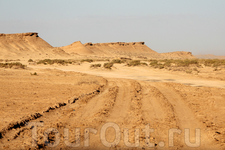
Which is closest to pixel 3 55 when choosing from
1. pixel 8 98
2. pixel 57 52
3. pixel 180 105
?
pixel 57 52

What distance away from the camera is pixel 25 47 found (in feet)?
279

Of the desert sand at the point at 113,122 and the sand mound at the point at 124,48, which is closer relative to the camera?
the desert sand at the point at 113,122

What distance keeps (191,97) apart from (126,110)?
13.9ft

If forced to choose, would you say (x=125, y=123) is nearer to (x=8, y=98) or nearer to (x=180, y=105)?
(x=180, y=105)

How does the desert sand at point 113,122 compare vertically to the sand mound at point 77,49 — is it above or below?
below

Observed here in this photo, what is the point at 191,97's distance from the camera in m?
10.1

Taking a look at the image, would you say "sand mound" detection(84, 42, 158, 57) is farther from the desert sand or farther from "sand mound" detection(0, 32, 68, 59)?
the desert sand

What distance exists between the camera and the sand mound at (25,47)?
75.4m

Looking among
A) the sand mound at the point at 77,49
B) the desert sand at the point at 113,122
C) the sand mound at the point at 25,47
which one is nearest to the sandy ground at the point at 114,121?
the desert sand at the point at 113,122

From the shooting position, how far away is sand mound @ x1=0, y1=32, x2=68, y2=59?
7538cm

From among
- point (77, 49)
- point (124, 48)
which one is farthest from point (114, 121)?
point (124, 48)

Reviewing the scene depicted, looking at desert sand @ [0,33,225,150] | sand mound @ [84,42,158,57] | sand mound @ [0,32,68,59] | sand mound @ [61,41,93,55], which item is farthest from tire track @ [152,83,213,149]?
sand mound @ [84,42,158,57]

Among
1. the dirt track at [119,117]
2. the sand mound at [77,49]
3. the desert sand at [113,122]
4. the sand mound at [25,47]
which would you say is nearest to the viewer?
the desert sand at [113,122]

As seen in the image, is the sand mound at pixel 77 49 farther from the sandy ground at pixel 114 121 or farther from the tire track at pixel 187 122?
the tire track at pixel 187 122
